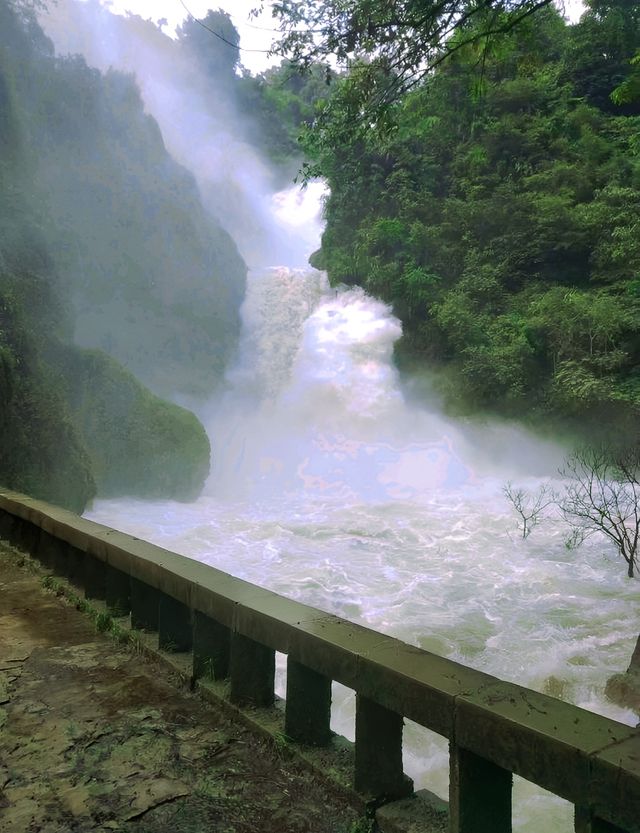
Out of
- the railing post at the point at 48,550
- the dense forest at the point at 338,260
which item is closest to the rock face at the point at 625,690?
the railing post at the point at 48,550

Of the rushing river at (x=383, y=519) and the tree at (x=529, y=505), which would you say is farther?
the tree at (x=529, y=505)

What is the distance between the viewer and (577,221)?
19.7 metres

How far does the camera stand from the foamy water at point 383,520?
23.1 ft

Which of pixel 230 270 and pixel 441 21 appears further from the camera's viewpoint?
pixel 230 270

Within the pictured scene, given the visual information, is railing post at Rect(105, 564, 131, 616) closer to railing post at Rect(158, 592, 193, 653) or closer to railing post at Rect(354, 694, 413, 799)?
railing post at Rect(158, 592, 193, 653)

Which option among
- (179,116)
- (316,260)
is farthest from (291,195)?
(316,260)

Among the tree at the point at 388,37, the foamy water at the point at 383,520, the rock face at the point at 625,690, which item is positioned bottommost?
the rock face at the point at 625,690

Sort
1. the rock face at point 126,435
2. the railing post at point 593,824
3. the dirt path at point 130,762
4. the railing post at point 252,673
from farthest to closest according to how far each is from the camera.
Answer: the rock face at point 126,435 < the railing post at point 252,673 < the dirt path at point 130,762 < the railing post at point 593,824

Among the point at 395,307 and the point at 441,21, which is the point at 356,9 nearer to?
the point at 441,21

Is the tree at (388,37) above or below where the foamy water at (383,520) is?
above

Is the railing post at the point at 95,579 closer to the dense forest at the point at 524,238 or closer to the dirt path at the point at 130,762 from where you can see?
the dirt path at the point at 130,762

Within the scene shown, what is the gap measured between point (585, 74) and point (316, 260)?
12.4m

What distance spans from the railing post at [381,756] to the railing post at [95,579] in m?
2.41

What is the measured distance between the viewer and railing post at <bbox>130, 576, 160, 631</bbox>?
356 cm
